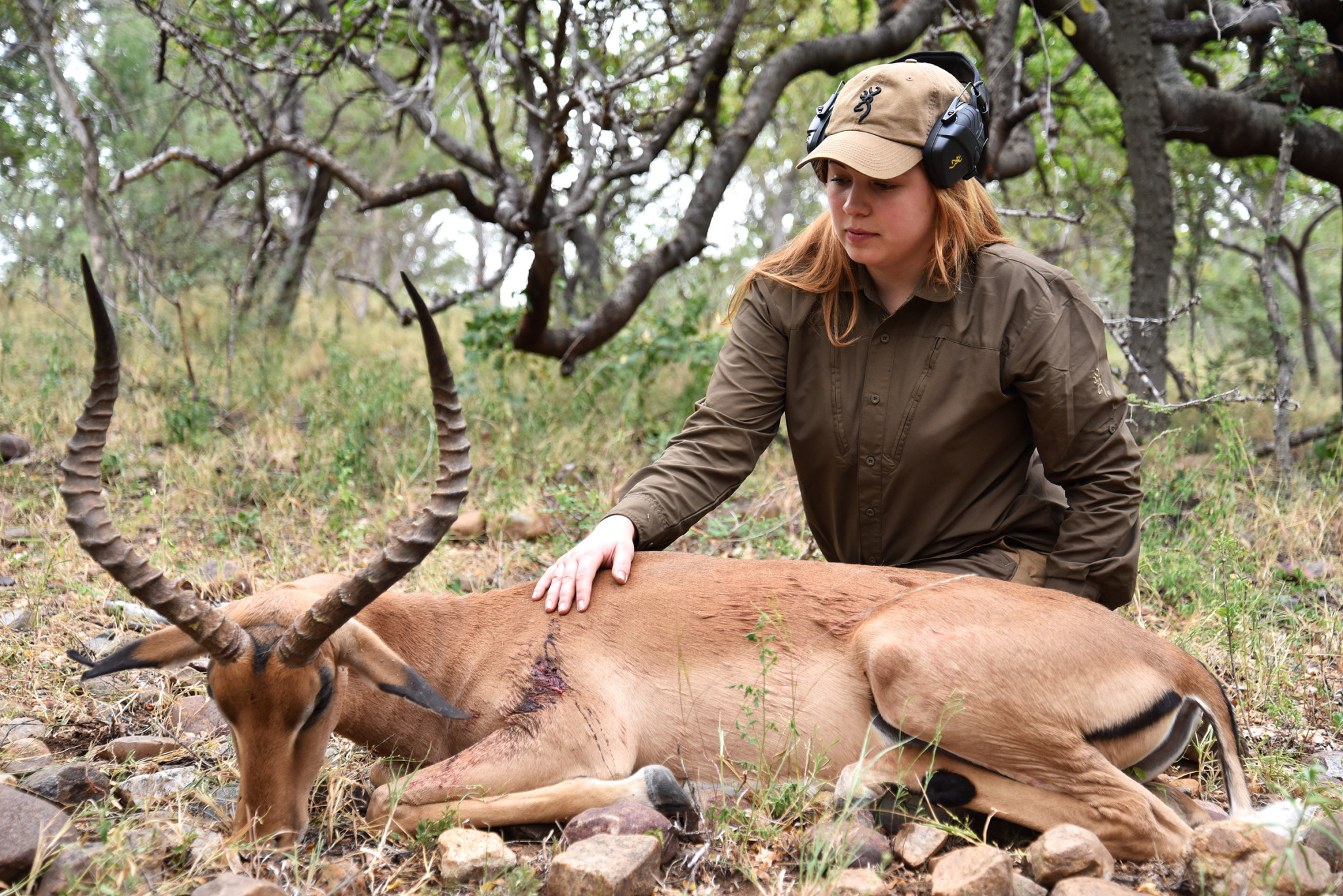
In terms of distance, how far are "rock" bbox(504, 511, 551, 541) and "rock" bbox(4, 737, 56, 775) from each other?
2939mm

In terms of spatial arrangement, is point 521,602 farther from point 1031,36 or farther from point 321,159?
point 1031,36

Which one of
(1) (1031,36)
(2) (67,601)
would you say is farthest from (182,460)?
(1) (1031,36)

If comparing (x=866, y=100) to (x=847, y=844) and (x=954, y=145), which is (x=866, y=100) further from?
(x=847, y=844)

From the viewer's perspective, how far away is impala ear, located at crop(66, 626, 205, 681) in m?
3.21

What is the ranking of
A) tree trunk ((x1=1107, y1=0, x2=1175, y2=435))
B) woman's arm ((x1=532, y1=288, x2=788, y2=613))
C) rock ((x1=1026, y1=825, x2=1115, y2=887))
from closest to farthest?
rock ((x1=1026, y1=825, x2=1115, y2=887))
woman's arm ((x1=532, y1=288, x2=788, y2=613))
tree trunk ((x1=1107, y1=0, x2=1175, y2=435))

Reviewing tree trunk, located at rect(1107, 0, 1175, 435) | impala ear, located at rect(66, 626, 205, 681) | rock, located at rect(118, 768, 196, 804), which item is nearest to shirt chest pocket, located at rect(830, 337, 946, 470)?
impala ear, located at rect(66, 626, 205, 681)

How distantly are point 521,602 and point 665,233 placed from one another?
474 inches

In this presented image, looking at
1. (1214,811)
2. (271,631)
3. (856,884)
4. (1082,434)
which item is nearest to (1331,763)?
(1214,811)

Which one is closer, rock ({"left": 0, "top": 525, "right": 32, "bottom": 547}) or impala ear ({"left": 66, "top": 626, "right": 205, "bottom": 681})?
impala ear ({"left": 66, "top": 626, "right": 205, "bottom": 681})

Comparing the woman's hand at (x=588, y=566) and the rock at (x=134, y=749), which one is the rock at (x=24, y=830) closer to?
the rock at (x=134, y=749)

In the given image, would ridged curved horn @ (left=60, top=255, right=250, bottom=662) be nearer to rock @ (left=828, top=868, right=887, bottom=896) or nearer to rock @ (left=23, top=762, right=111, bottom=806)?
rock @ (left=23, top=762, right=111, bottom=806)

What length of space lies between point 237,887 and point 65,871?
21.1 inches

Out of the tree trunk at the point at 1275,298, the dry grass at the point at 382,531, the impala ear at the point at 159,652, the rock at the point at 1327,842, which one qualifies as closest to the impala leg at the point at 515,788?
the dry grass at the point at 382,531

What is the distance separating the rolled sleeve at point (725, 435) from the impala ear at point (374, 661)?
1036 mm
